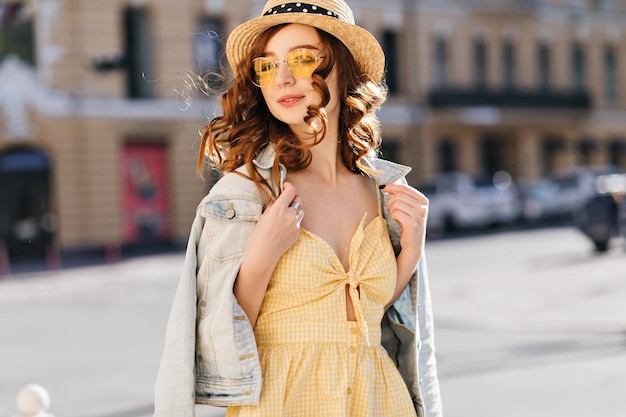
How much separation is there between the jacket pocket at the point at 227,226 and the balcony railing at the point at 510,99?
101 feet

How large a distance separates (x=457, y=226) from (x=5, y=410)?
72.3 feet

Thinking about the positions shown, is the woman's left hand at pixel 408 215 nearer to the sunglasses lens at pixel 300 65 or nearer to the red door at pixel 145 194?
the sunglasses lens at pixel 300 65

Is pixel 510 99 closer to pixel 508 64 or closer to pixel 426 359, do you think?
pixel 508 64

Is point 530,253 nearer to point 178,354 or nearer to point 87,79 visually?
point 87,79

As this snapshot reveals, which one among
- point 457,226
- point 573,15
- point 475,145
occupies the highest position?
point 573,15

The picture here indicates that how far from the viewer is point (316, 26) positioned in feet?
7.72

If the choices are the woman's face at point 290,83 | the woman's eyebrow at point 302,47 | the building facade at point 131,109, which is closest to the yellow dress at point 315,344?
the woman's face at point 290,83

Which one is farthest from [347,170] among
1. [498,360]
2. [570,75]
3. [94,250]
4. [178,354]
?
[570,75]

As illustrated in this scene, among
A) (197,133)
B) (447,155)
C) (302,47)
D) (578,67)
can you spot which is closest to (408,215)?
(302,47)

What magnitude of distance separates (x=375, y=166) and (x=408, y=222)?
0.24 m

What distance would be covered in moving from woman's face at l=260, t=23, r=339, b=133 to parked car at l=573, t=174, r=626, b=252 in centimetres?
1580

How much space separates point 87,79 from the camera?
2509cm

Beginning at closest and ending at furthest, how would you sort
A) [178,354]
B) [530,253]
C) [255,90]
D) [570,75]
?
[178,354] → [255,90] → [530,253] → [570,75]

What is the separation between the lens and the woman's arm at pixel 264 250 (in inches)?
85.4
